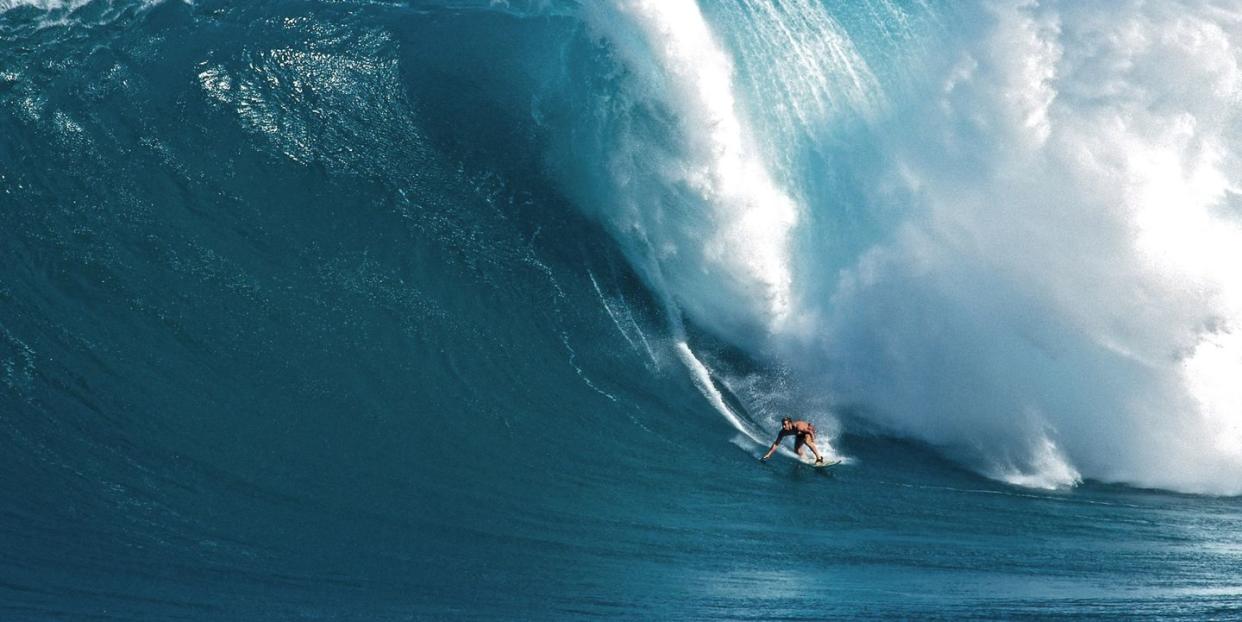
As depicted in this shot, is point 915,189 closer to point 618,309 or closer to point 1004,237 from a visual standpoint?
point 1004,237

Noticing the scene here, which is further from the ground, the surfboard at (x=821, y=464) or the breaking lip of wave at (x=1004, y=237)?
the breaking lip of wave at (x=1004, y=237)

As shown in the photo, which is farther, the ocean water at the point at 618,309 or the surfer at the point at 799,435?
the surfer at the point at 799,435

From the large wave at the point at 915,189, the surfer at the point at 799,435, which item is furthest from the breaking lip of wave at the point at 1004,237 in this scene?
the surfer at the point at 799,435

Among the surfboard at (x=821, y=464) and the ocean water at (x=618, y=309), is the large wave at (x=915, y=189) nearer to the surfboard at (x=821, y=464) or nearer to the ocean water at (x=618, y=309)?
the ocean water at (x=618, y=309)

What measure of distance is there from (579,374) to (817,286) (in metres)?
4.41

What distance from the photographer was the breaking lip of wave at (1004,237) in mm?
18484

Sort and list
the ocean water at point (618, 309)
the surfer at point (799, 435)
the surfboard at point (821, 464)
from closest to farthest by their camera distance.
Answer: the ocean water at point (618, 309), the surfboard at point (821, 464), the surfer at point (799, 435)

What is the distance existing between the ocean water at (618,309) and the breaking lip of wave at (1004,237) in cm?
6

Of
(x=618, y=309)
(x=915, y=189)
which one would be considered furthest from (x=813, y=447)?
(x=915, y=189)

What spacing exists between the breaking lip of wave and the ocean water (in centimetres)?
6

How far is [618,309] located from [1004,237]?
6.14 meters

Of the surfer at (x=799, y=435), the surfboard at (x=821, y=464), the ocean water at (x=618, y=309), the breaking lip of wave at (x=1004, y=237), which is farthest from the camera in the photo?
the breaking lip of wave at (x=1004, y=237)

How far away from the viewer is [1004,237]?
19797 millimetres

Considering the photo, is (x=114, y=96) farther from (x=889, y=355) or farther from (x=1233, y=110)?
(x=1233, y=110)
